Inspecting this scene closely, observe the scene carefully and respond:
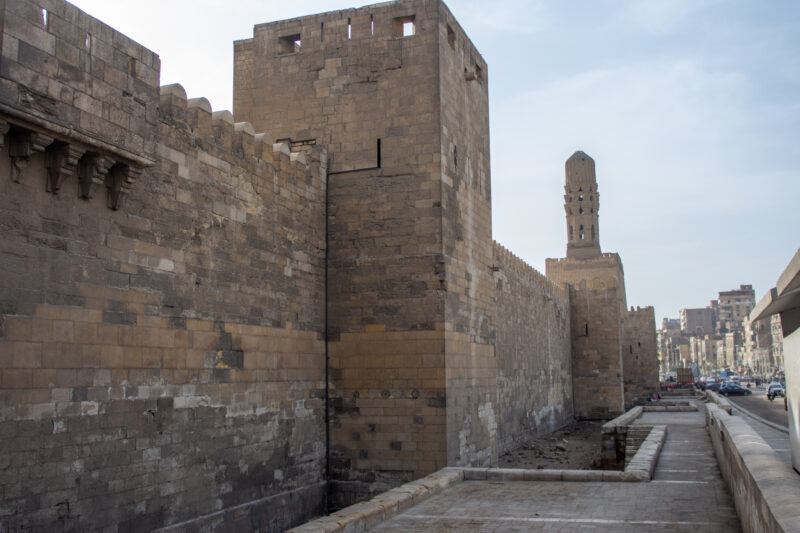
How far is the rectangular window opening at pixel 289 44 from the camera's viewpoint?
500 inches

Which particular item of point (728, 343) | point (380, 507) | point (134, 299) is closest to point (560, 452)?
point (380, 507)

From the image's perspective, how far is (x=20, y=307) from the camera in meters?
6.38

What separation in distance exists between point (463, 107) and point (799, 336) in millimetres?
8391

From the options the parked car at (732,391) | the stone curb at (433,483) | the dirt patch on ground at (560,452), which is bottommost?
the dirt patch on ground at (560,452)

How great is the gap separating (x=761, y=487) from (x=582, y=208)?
56.1 m

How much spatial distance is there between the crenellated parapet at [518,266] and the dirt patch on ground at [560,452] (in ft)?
15.1

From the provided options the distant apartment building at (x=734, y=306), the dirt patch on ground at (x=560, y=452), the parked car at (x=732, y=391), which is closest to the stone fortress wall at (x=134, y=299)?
the dirt patch on ground at (x=560, y=452)

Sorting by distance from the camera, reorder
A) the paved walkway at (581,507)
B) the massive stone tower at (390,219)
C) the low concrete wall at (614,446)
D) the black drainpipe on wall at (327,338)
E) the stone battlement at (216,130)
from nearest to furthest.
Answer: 1. the paved walkway at (581,507)
2. the stone battlement at (216,130)
3. the massive stone tower at (390,219)
4. the black drainpipe on wall at (327,338)
5. the low concrete wall at (614,446)

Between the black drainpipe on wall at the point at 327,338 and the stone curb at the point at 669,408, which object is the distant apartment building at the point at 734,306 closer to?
the stone curb at the point at 669,408

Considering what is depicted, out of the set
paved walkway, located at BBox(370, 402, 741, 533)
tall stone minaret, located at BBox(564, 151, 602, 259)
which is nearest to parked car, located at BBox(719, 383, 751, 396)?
tall stone minaret, located at BBox(564, 151, 602, 259)

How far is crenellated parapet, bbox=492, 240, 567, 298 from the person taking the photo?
776 inches

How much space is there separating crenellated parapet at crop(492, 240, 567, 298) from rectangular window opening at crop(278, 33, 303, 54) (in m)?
7.56

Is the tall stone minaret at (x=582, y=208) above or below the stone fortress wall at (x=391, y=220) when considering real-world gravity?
above

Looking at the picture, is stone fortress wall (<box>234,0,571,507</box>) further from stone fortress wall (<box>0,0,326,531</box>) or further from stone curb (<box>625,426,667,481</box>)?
stone curb (<box>625,426,667,481</box>)
